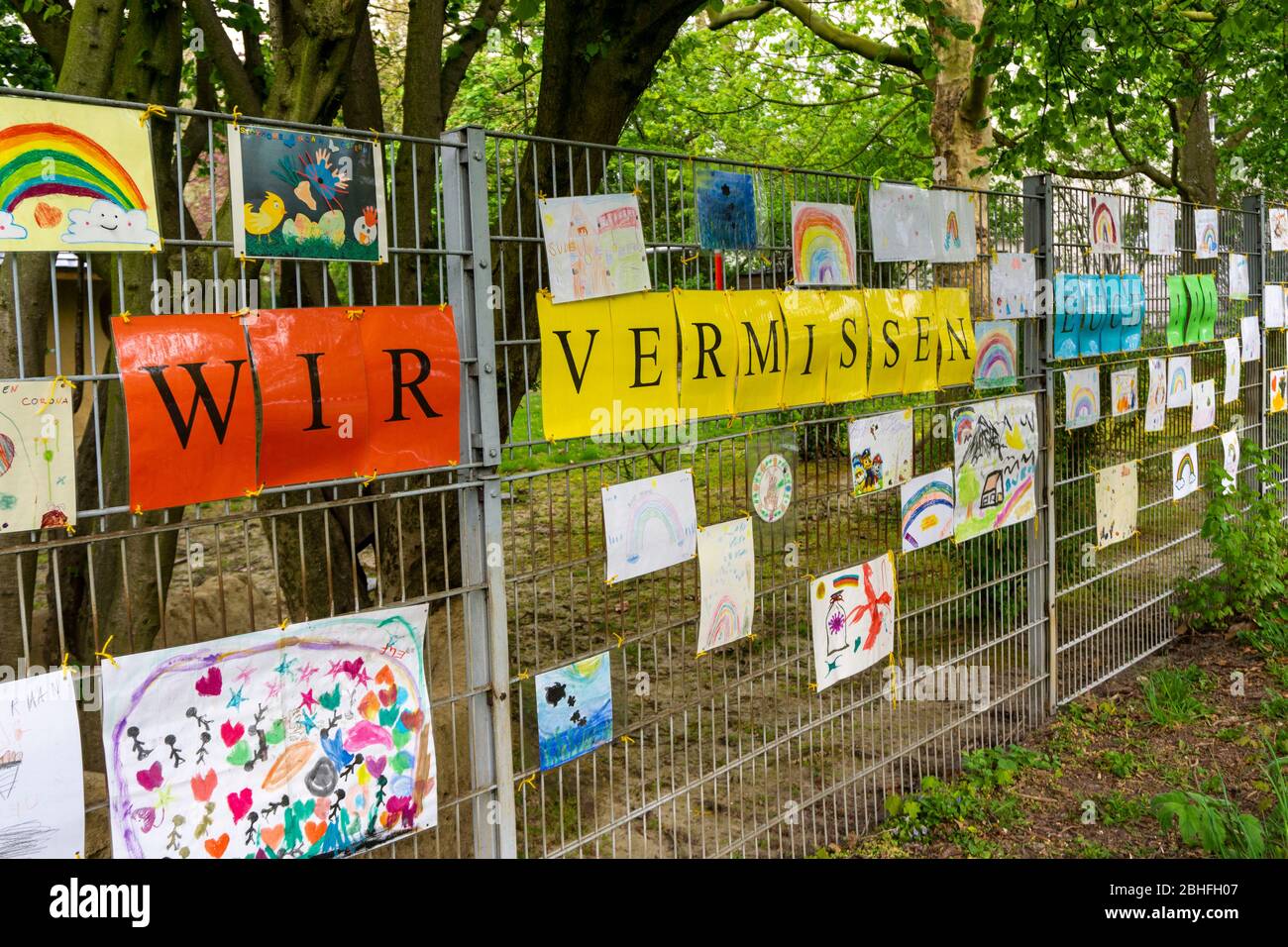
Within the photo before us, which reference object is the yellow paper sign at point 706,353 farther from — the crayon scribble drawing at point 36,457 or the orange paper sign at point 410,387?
the crayon scribble drawing at point 36,457

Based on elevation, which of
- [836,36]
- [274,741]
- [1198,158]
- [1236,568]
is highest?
[836,36]

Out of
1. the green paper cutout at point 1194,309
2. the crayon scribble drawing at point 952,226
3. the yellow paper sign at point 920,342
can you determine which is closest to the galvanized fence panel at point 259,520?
the yellow paper sign at point 920,342

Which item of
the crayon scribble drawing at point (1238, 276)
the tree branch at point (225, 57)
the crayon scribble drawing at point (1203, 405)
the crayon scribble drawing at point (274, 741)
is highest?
the tree branch at point (225, 57)

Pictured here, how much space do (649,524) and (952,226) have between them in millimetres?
2571

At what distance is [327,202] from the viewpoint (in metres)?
2.95

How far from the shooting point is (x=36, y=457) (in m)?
2.45

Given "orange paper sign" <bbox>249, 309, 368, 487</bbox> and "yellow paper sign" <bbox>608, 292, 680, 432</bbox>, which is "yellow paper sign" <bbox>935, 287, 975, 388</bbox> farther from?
"orange paper sign" <bbox>249, 309, 368, 487</bbox>

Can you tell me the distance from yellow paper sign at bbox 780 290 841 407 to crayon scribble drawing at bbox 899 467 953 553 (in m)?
0.80

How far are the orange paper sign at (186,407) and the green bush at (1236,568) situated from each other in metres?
6.66

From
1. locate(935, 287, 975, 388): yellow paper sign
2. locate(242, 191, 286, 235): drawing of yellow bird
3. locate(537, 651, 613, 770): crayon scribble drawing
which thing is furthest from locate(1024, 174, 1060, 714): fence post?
locate(242, 191, 286, 235): drawing of yellow bird

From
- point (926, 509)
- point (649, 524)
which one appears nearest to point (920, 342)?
point (926, 509)

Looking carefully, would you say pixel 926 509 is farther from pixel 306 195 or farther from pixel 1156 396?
pixel 306 195

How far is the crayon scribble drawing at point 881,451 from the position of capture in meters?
4.80

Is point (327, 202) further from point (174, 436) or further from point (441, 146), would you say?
point (174, 436)
